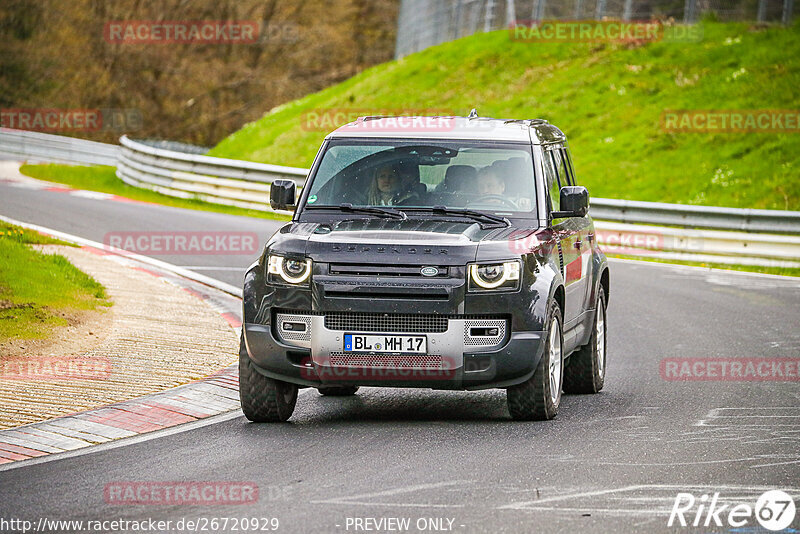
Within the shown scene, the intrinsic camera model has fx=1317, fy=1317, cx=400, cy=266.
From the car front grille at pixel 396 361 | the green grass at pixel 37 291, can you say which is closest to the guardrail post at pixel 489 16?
the green grass at pixel 37 291

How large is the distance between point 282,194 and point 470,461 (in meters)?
2.88

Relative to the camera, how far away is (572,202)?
962cm

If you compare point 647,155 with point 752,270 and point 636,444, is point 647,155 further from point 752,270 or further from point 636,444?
point 636,444

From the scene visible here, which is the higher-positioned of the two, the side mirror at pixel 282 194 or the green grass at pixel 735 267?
the side mirror at pixel 282 194

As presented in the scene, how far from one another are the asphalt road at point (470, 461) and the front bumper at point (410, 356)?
374 millimetres

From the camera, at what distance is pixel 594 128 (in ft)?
102

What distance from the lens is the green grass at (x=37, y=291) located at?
12.1m

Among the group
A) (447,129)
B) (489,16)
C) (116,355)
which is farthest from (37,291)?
(489,16)

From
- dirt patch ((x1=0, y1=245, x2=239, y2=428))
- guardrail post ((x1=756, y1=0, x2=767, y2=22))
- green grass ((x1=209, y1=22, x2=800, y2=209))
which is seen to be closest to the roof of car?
dirt patch ((x1=0, y1=245, x2=239, y2=428))

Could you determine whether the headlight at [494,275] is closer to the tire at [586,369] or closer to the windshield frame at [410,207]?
the windshield frame at [410,207]

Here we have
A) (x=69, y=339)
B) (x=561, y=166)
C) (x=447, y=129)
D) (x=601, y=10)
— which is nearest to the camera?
(x=447, y=129)

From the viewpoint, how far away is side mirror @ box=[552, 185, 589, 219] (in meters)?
9.61

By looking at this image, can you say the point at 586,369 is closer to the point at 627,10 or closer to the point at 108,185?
the point at 108,185

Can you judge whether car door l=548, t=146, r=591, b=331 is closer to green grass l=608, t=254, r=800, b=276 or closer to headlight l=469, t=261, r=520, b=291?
headlight l=469, t=261, r=520, b=291
